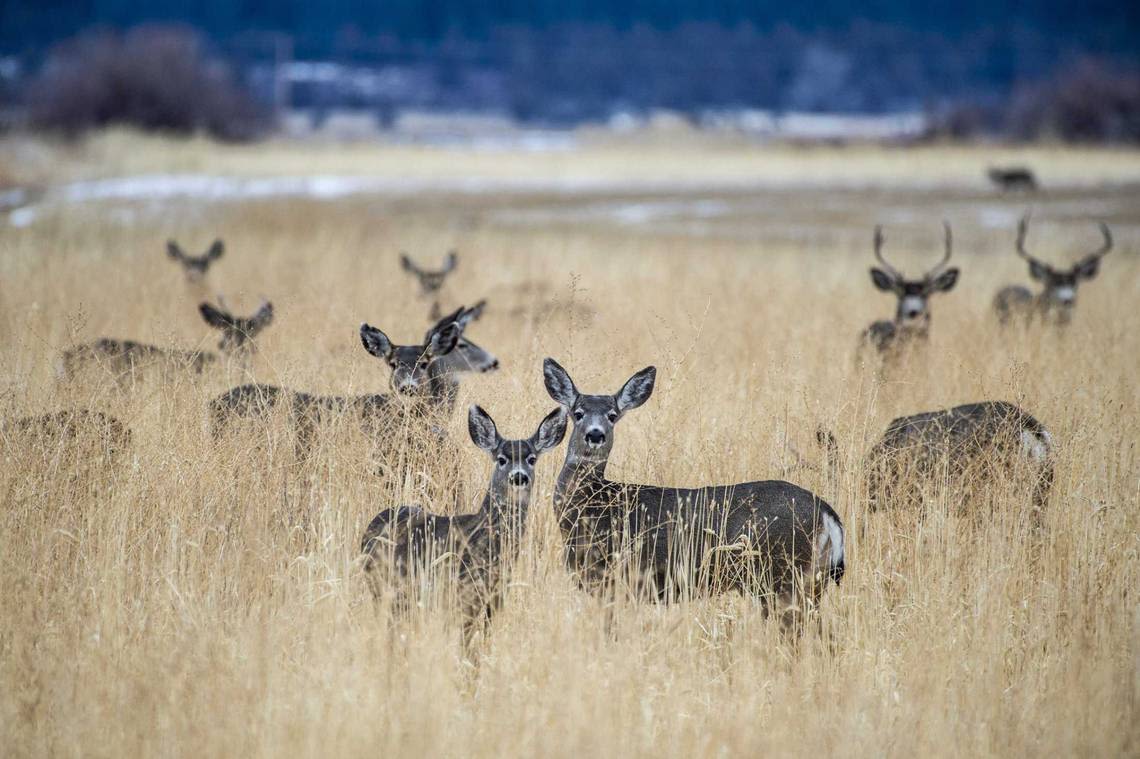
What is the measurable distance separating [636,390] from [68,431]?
264 centimetres

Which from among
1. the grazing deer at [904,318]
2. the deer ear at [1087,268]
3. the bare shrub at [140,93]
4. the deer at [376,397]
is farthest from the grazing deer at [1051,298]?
the bare shrub at [140,93]

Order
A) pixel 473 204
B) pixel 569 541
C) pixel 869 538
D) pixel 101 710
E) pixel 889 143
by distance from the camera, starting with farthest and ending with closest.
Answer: pixel 889 143 < pixel 473 204 < pixel 869 538 < pixel 569 541 < pixel 101 710

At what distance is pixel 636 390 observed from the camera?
6191 mm

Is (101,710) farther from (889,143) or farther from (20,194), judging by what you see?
(889,143)

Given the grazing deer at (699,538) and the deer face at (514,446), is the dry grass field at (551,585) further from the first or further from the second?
the deer face at (514,446)

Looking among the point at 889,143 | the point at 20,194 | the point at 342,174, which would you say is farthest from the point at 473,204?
the point at 889,143

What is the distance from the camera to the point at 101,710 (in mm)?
4734

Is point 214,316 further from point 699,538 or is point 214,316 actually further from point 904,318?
point 904,318

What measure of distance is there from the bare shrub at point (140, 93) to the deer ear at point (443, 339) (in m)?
48.9

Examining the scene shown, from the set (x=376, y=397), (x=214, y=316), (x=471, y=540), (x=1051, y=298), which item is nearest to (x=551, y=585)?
(x=471, y=540)

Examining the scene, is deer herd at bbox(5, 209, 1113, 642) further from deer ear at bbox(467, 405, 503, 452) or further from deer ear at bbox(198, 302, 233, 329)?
deer ear at bbox(198, 302, 233, 329)

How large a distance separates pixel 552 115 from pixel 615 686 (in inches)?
4188

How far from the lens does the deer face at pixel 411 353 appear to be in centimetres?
731

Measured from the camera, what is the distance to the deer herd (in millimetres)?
5426
